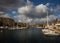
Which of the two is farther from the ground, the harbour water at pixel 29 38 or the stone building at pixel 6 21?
the stone building at pixel 6 21

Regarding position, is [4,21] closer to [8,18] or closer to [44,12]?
[8,18]

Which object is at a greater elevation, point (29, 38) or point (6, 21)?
point (6, 21)

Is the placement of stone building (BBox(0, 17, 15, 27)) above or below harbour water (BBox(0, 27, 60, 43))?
above

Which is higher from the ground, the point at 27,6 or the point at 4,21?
the point at 27,6

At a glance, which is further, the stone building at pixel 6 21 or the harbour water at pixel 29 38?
the harbour water at pixel 29 38

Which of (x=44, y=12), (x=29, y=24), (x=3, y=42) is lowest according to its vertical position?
(x=3, y=42)

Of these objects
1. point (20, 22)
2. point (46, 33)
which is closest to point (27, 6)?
point (20, 22)

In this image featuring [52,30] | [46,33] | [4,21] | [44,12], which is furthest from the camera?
[46,33]

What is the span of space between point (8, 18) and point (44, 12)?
6.43ft

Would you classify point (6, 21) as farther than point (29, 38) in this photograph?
No

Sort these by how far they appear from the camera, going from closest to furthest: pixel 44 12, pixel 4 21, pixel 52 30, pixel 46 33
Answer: pixel 44 12 → pixel 4 21 → pixel 52 30 → pixel 46 33

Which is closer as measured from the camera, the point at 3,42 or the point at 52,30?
the point at 3,42

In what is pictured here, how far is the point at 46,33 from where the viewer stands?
36.4ft

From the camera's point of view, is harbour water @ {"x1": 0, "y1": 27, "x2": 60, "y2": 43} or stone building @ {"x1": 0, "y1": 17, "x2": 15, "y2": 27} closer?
stone building @ {"x1": 0, "y1": 17, "x2": 15, "y2": 27}
